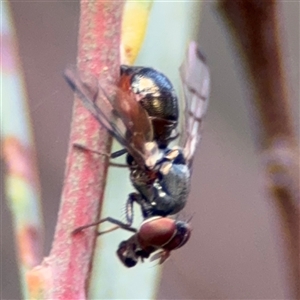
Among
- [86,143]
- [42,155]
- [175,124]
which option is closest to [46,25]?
[42,155]

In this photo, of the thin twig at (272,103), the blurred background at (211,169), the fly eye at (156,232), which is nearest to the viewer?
the thin twig at (272,103)

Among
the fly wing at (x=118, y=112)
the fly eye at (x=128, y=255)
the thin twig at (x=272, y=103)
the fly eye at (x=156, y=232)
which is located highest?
the fly wing at (x=118, y=112)

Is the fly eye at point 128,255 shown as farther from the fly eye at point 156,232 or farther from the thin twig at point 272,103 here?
the thin twig at point 272,103

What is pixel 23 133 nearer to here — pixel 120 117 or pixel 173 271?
pixel 120 117

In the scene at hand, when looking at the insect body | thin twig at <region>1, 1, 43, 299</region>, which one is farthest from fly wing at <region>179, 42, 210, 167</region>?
thin twig at <region>1, 1, 43, 299</region>

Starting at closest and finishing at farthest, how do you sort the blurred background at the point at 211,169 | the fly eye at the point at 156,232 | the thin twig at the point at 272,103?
the thin twig at the point at 272,103 → the fly eye at the point at 156,232 → the blurred background at the point at 211,169

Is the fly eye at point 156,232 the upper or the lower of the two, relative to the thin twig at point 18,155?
A: lower

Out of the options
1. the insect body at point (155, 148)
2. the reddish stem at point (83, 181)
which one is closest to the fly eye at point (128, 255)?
the insect body at point (155, 148)
